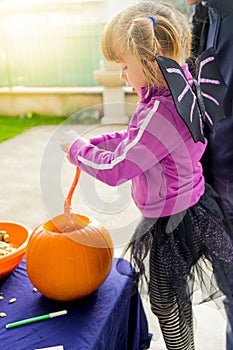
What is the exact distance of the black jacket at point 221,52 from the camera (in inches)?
42.4

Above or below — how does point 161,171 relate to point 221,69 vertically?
below

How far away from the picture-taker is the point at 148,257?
3.79 ft

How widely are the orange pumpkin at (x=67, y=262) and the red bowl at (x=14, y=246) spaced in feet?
0.14

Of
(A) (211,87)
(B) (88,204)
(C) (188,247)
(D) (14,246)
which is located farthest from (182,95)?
(D) (14,246)

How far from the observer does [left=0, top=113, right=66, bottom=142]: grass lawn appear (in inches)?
186

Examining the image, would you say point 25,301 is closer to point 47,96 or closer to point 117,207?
point 117,207

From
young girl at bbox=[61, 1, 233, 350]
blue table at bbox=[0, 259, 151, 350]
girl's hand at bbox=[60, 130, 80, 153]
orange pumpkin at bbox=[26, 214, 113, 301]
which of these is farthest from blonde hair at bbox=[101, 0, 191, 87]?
blue table at bbox=[0, 259, 151, 350]

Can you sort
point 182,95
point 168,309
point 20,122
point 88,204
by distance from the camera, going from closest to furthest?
point 182,95 < point 168,309 < point 88,204 < point 20,122

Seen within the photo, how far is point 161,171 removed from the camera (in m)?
1.06

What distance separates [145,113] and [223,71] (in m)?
0.25

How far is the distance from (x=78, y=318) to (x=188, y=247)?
12.5 inches

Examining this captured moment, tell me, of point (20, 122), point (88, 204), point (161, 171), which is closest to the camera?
point (161, 171)

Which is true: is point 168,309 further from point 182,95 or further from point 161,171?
point 182,95

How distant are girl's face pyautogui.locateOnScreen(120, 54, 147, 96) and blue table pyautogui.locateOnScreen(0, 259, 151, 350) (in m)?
0.49
